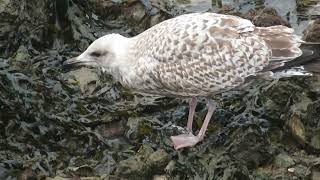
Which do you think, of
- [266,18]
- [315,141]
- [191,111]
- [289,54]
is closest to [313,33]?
[266,18]

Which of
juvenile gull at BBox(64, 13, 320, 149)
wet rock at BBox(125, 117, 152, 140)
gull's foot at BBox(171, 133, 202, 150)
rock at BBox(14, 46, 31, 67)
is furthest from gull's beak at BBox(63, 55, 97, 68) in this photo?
gull's foot at BBox(171, 133, 202, 150)

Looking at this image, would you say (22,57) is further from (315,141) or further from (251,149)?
(315,141)

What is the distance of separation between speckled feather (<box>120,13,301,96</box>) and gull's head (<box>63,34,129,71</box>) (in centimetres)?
30

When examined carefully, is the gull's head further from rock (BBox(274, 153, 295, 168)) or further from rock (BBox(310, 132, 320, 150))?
rock (BBox(310, 132, 320, 150))

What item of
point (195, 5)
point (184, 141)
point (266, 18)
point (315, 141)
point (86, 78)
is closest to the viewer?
point (315, 141)

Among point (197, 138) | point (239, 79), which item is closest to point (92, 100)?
point (197, 138)

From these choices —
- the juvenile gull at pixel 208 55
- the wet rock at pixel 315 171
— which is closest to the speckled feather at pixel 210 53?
the juvenile gull at pixel 208 55

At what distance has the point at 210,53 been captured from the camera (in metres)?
6.32

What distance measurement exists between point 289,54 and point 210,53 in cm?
70

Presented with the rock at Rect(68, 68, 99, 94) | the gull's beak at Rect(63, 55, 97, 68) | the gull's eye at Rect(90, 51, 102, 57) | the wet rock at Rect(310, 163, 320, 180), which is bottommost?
the wet rock at Rect(310, 163, 320, 180)

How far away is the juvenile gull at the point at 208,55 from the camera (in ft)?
20.8

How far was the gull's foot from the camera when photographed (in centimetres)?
679

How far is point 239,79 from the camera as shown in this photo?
6445 millimetres

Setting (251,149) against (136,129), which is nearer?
(251,149)
